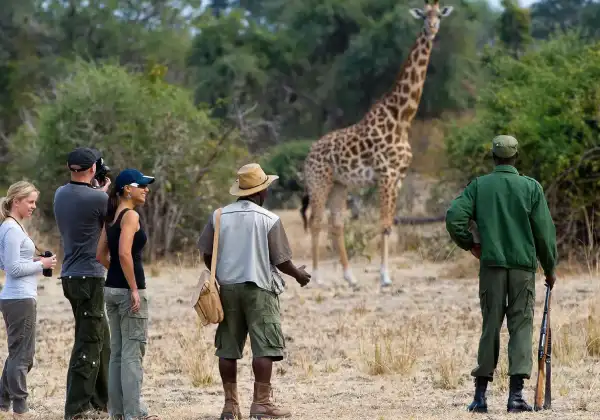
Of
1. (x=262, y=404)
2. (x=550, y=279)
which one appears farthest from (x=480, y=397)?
(x=262, y=404)

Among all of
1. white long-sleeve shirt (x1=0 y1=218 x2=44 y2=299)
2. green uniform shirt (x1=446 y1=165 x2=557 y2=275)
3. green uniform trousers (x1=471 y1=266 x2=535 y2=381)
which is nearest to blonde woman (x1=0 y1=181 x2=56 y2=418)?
white long-sleeve shirt (x1=0 y1=218 x2=44 y2=299)

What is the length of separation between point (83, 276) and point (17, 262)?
0.41m

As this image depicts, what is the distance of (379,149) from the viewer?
15.9 meters

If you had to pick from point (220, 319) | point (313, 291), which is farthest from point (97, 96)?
point (220, 319)

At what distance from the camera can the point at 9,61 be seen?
3644 cm

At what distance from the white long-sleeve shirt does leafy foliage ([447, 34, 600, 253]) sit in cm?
809

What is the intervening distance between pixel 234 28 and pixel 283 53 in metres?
1.70

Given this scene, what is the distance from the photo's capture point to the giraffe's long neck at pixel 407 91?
16.2 m

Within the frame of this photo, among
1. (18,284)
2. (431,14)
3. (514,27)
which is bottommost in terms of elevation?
(18,284)

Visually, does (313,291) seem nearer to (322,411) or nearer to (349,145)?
(349,145)

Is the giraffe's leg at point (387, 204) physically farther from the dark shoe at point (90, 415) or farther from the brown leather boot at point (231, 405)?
the brown leather boot at point (231, 405)

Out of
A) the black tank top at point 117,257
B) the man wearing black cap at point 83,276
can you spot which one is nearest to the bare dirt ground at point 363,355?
the man wearing black cap at point 83,276

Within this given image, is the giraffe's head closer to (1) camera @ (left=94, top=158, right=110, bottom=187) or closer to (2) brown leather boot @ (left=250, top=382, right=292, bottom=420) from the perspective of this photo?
(1) camera @ (left=94, top=158, right=110, bottom=187)

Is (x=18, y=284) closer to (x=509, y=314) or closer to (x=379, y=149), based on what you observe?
(x=509, y=314)
